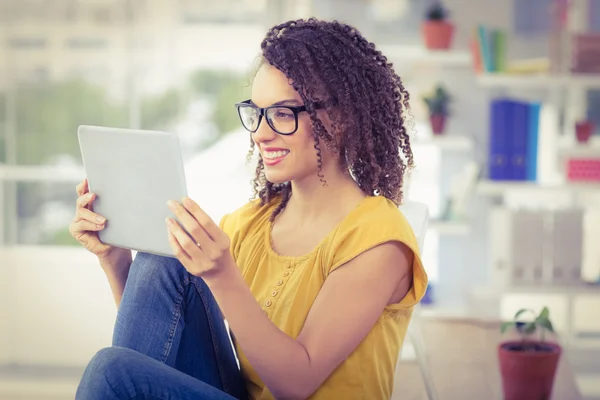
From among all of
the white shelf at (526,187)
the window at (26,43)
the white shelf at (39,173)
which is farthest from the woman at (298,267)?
the window at (26,43)

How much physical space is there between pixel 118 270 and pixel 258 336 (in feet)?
1.42

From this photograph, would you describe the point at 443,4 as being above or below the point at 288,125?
above

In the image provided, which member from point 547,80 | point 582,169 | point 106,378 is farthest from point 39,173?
point 106,378

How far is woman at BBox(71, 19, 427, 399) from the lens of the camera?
1.29 meters

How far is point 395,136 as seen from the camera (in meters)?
1.54

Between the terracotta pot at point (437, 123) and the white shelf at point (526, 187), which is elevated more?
the terracotta pot at point (437, 123)

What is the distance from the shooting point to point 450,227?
12.0 ft

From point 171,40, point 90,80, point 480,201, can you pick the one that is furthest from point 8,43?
point 480,201

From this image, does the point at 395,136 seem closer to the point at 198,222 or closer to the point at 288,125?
the point at 288,125

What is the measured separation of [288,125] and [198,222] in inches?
10.6

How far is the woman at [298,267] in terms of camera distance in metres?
1.29

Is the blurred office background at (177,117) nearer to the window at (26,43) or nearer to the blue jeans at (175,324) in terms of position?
the window at (26,43)

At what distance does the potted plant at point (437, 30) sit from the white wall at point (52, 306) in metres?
1.78

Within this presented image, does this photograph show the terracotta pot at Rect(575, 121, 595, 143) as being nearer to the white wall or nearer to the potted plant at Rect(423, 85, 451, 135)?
the potted plant at Rect(423, 85, 451, 135)
